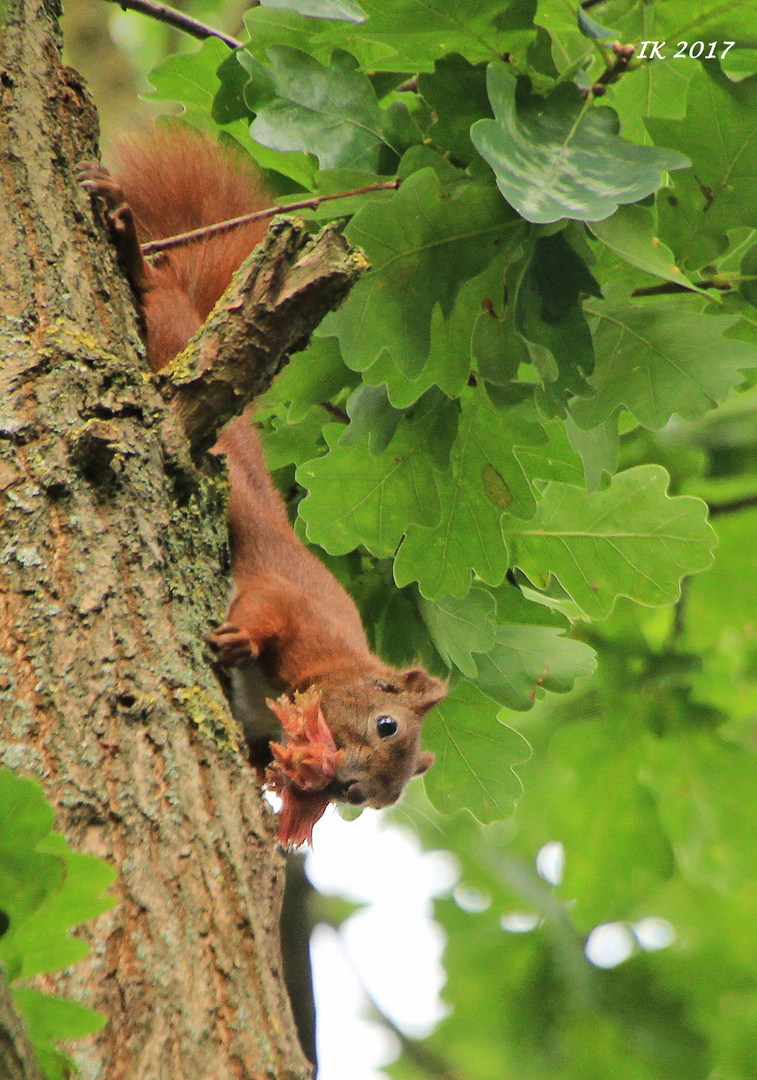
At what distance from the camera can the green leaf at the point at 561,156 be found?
1390mm

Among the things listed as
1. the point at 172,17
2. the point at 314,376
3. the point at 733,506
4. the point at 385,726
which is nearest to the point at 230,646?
the point at 314,376

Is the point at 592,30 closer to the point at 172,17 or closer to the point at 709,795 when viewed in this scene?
the point at 172,17

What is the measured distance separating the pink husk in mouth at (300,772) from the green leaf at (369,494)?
1.37 feet

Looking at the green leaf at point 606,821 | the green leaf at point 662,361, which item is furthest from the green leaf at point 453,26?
the green leaf at point 606,821

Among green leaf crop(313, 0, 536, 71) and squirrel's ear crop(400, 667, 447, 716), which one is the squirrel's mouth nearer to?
squirrel's ear crop(400, 667, 447, 716)

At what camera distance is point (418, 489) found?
183 cm

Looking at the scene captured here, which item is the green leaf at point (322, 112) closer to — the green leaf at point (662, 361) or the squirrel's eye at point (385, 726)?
the green leaf at point (662, 361)

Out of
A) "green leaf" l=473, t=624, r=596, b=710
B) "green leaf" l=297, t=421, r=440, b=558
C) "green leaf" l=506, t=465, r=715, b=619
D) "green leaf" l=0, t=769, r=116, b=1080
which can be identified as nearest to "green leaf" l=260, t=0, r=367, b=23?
"green leaf" l=297, t=421, r=440, b=558

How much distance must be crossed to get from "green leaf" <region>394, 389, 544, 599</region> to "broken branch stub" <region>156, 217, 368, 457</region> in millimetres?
352

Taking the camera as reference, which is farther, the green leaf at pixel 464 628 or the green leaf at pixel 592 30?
the green leaf at pixel 464 628

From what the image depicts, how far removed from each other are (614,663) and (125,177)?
198 cm

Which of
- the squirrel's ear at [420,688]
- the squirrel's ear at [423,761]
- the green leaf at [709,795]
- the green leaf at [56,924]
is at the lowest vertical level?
the green leaf at [709,795]

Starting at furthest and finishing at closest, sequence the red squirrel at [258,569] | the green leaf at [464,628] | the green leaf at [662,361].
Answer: the red squirrel at [258,569], the green leaf at [464,628], the green leaf at [662,361]

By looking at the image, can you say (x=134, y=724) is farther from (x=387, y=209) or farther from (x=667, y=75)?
(x=667, y=75)
